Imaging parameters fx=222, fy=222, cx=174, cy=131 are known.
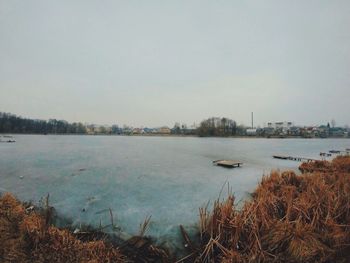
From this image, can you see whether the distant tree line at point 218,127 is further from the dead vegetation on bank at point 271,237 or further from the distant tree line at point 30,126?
the dead vegetation on bank at point 271,237

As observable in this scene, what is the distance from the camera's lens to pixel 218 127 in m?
109

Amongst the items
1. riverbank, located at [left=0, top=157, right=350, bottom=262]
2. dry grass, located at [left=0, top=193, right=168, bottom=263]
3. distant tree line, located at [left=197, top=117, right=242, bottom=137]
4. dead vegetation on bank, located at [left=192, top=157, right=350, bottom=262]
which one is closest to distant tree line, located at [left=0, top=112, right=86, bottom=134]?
distant tree line, located at [left=197, top=117, right=242, bottom=137]

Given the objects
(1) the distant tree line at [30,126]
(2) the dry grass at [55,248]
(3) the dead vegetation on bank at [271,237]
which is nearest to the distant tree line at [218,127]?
(1) the distant tree line at [30,126]

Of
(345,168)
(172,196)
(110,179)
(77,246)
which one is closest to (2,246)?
(77,246)

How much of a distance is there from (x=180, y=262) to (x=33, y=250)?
9.39 feet

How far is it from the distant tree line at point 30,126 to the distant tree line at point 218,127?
80.6 meters

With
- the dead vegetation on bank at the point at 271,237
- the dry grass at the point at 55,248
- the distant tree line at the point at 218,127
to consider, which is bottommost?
the dry grass at the point at 55,248

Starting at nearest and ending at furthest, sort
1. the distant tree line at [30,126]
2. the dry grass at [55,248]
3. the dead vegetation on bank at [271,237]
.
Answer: the dead vegetation on bank at [271,237], the dry grass at [55,248], the distant tree line at [30,126]

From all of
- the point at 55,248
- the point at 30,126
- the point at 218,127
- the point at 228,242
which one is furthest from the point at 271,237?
the point at 30,126

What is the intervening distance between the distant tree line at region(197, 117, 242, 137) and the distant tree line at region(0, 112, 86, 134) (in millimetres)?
80577

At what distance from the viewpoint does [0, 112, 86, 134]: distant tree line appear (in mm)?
106188

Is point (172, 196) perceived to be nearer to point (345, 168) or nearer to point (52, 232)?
point (52, 232)

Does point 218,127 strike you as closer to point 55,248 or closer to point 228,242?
point 228,242

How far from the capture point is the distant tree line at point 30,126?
10619 cm
